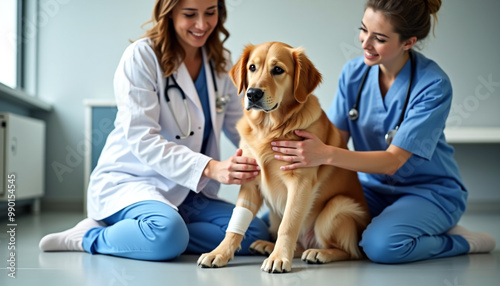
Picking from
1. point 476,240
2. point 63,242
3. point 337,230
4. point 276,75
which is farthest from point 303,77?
point 63,242

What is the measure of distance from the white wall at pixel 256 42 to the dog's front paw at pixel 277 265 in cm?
279

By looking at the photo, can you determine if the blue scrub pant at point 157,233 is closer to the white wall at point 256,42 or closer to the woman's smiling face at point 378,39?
the woman's smiling face at point 378,39

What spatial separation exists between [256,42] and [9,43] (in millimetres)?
2110

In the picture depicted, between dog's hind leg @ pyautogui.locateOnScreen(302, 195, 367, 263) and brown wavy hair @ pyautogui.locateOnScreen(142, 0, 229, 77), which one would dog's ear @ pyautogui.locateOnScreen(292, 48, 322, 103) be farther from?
brown wavy hair @ pyautogui.locateOnScreen(142, 0, 229, 77)

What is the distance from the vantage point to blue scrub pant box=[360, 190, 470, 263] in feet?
6.01

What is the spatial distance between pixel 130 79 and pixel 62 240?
0.73m

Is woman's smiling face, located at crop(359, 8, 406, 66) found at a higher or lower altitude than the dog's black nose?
higher

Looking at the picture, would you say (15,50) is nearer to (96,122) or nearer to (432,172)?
(96,122)

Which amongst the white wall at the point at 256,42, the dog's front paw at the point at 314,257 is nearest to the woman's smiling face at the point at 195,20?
the dog's front paw at the point at 314,257

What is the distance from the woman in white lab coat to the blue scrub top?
576mm

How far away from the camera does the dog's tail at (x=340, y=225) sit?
1.84 m

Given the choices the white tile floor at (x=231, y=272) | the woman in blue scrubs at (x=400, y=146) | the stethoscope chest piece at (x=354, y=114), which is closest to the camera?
the white tile floor at (x=231, y=272)

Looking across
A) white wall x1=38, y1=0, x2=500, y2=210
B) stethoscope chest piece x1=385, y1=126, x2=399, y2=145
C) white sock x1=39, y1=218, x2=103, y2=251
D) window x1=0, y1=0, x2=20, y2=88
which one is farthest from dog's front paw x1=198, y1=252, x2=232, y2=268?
window x1=0, y1=0, x2=20, y2=88

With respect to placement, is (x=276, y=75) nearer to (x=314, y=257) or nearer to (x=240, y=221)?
(x=240, y=221)
